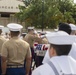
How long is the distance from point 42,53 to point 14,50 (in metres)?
2.97

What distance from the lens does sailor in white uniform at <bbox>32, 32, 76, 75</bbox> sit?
3111 mm

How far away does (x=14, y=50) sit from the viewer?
6172 mm

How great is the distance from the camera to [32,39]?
10625mm

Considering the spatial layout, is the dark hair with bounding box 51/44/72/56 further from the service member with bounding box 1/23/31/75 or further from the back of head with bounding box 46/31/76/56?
the service member with bounding box 1/23/31/75

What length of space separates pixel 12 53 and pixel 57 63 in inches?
122

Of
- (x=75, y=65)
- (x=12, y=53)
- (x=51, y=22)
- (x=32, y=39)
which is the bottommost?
(x=51, y=22)

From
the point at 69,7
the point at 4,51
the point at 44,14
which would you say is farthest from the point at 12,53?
the point at 69,7

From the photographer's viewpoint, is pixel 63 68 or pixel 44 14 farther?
pixel 44 14

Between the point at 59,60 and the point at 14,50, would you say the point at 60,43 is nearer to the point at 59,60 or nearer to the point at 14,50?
the point at 59,60

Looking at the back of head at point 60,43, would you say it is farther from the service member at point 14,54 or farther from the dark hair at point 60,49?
the service member at point 14,54

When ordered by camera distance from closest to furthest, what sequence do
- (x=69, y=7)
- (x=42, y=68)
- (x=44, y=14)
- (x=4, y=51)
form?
(x=42, y=68) → (x=4, y=51) → (x=44, y=14) → (x=69, y=7)

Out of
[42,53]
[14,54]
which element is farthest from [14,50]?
[42,53]

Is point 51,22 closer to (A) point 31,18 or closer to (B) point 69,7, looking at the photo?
(A) point 31,18

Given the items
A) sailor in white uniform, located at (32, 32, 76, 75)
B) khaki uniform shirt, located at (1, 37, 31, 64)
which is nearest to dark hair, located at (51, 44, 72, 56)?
sailor in white uniform, located at (32, 32, 76, 75)
